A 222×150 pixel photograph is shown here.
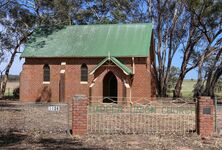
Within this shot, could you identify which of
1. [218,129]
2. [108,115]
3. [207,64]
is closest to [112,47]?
[108,115]

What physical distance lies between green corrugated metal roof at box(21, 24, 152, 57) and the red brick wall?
0.72 meters

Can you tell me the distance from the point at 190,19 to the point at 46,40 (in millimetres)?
18942

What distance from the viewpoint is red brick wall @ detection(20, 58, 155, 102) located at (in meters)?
37.3

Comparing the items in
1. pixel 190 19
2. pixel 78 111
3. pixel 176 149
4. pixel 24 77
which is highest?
pixel 190 19

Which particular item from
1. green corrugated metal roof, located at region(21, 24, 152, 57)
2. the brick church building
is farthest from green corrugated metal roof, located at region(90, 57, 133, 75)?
green corrugated metal roof, located at region(21, 24, 152, 57)

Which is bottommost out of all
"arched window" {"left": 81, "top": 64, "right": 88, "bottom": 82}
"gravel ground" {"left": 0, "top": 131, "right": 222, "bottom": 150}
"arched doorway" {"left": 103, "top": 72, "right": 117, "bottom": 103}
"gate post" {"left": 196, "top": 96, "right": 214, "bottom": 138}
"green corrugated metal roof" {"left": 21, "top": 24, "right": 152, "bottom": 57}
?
"gravel ground" {"left": 0, "top": 131, "right": 222, "bottom": 150}

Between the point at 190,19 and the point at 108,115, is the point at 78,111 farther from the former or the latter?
the point at 190,19

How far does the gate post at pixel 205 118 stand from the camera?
45.9ft

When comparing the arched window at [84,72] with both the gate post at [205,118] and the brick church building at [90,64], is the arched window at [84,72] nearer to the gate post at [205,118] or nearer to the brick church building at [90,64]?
the brick church building at [90,64]

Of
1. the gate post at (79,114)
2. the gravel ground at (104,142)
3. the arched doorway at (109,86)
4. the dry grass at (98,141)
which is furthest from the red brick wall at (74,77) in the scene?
the gravel ground at (104,142)

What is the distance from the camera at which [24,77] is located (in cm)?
4141

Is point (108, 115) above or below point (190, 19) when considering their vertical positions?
below

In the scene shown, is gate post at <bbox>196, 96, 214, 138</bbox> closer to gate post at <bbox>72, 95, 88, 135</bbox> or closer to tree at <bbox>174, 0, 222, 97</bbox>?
gate post at <bbox>72, 95, 88, 135</bbox>

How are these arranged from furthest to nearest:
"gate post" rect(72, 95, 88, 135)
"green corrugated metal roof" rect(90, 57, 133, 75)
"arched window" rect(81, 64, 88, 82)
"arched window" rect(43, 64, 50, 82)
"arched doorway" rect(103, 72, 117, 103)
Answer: "arched window" rect(43, 64, 50, 82) → "arched window" rect(81, 64, 88, 82) → "arched doorway" rect(103, 72, 117, 103) → "green corrugated metal roof" rect(90, 57, 133, 75) → "gate post" rect(72, 95, 88, 135)
